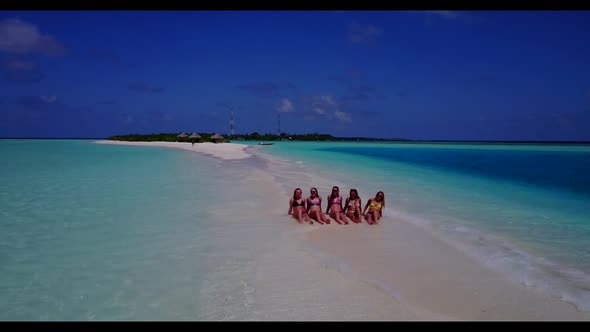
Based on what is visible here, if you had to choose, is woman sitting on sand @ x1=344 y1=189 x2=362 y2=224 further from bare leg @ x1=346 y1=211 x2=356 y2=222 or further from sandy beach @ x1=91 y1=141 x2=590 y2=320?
sandy beach @ x1=91 y1=141 x2=590 y2=320

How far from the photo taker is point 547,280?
495cm

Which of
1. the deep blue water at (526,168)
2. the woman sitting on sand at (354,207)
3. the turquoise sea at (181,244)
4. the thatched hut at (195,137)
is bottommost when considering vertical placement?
the deep blue water at (526,168)

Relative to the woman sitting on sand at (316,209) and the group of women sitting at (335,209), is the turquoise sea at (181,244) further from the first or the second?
the woman sitting on sand at (316,209)

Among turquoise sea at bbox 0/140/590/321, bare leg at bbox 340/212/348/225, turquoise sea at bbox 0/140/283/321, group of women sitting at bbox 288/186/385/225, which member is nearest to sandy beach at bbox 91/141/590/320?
turquoise sea at bbox 0/140/590/321

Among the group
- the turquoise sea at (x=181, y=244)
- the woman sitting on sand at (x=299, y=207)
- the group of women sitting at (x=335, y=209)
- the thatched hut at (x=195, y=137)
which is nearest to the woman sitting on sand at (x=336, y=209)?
the group of women sitting at (x=335, y=209)

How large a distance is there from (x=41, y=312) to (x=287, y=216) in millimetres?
5208

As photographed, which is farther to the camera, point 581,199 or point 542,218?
point 581,199

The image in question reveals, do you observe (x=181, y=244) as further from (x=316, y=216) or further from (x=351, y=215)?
(x=351, y=215)

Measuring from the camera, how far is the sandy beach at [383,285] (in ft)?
12.8

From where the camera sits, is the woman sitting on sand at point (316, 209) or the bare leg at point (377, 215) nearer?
the woman sitting on sand at point (316, 209)

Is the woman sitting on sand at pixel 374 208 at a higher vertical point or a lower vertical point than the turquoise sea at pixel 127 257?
higher
